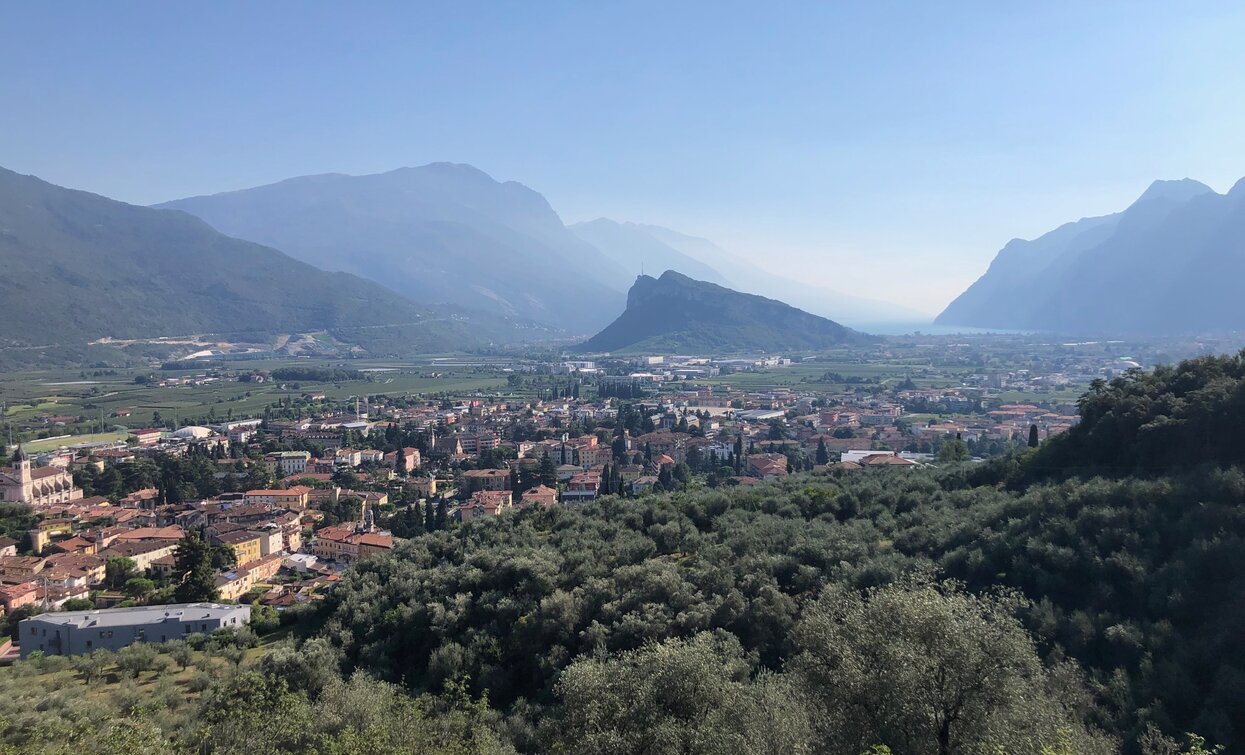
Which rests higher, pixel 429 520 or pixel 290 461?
pixel 429 520

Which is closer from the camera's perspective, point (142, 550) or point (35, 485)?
point (142, 550)

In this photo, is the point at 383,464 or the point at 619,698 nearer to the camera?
the point at 619,698

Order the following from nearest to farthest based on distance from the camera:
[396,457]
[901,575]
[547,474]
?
[901,575], [547,474], [396,457]

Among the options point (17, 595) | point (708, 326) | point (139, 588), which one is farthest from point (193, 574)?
point (708, 326)

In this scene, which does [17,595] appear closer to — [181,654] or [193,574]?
[193,574]

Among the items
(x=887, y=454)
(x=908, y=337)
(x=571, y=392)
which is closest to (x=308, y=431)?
(x=571, y=392)

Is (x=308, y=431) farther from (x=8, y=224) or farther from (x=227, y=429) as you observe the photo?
(x=8, y=224)
